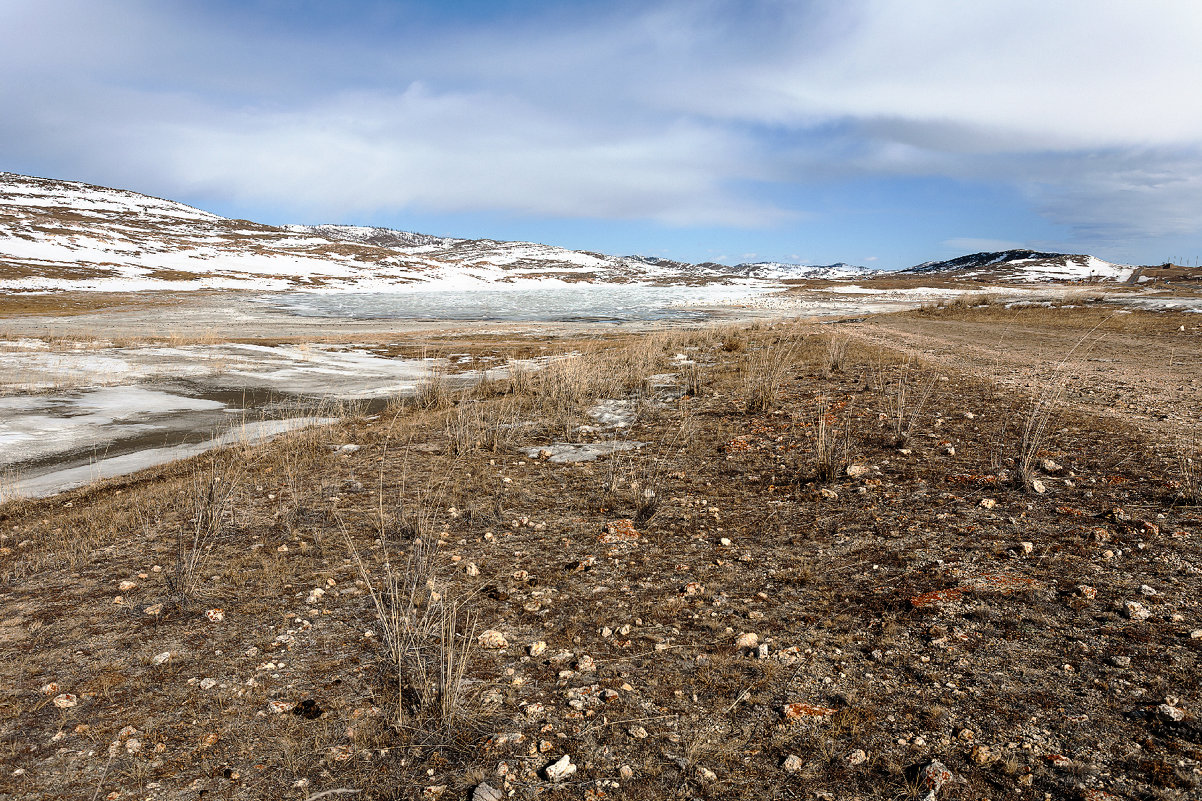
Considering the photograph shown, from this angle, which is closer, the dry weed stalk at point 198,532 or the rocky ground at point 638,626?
the rocky ground at point 638,626

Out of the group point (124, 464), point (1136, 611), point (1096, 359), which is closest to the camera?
point (1136, 611)

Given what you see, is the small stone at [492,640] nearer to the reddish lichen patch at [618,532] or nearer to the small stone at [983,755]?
the reddish lichen patch at [618,532]

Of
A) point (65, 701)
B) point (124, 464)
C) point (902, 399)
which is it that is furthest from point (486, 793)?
point (124, 464)

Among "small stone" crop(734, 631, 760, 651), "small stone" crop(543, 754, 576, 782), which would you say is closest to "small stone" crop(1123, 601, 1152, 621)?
"small stone" crop(734, 631, 760, 651)

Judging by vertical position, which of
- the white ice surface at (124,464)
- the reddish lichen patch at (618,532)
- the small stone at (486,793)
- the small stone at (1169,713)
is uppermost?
the small stone at (1169,713)

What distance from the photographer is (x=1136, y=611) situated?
3270 millimetres

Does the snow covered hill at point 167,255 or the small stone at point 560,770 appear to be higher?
the snow covered hill at point 167,255

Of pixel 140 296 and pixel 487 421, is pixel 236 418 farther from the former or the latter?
pixel 140 296

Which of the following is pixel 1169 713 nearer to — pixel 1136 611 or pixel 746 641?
pixel 1136 611

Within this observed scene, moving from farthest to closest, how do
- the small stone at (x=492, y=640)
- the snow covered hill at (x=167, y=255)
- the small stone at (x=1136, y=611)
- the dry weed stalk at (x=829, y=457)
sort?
the snow covered hill at (x=167, y=255), the dry weed stalk at (x=829, y=457), the small stone at (x=492, y=640), the small stone at (x=1136, y=611)

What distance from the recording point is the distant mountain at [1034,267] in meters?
105

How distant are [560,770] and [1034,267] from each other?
149623mm

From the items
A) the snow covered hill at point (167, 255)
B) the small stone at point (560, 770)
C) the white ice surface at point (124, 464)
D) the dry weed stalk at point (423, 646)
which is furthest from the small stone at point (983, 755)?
the snow covered hill at point (167, 255)

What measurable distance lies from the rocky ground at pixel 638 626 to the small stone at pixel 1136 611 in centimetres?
2
